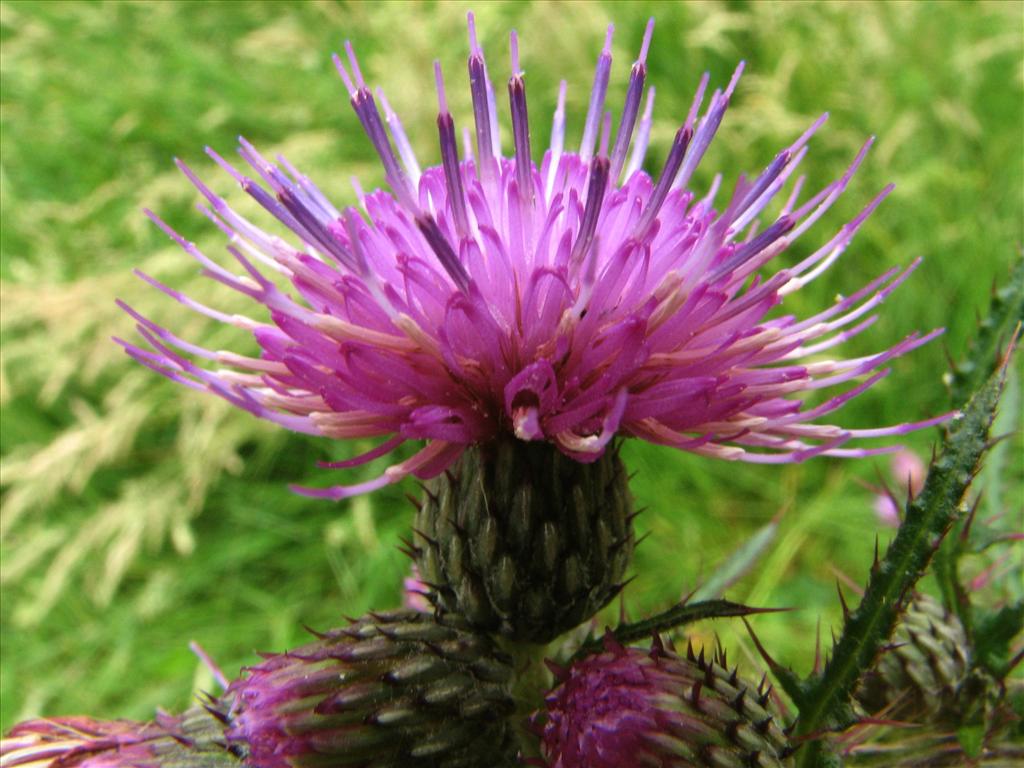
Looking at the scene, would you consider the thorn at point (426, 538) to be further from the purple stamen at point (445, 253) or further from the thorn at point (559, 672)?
the purple stamen at point (445, 253)

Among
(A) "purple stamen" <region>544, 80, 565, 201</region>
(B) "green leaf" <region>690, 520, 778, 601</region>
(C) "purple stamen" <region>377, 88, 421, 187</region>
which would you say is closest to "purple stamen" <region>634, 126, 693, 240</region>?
(A) "purple stamen" <region>544, 80, 565, 201</region>

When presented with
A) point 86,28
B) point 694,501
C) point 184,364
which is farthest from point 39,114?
point 184,364

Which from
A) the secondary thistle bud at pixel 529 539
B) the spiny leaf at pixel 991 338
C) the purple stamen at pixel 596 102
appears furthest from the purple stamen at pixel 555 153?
the spiny leaf at pixel 991 338

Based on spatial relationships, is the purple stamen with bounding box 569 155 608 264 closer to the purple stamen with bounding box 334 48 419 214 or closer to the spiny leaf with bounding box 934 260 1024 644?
the purple stamen with bounding box 334 48 419 214

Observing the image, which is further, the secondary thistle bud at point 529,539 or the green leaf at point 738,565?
the green leaf at point 738,565

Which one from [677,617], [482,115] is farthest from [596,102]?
[677,617]

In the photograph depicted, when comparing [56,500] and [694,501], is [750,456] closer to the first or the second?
[694,501]
